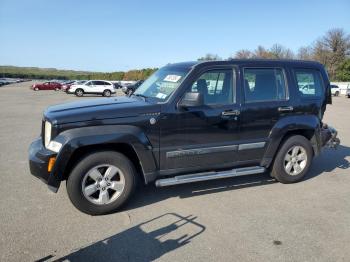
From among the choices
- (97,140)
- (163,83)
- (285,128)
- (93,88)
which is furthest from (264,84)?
(93,88)

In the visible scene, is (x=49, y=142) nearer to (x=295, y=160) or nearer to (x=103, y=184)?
(x=103, y=184)

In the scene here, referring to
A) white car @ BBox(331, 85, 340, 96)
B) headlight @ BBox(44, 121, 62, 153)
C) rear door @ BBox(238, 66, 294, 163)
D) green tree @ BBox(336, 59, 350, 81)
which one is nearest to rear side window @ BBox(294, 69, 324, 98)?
rear door @ BBox(238, 66, 294, 163)

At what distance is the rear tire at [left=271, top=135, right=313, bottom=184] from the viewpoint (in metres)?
5.55

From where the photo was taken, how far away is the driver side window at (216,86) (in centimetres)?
490

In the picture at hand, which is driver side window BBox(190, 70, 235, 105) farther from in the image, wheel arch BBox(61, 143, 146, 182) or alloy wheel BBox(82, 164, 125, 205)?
alloy wheel BBox(82, 164, 125, 205)

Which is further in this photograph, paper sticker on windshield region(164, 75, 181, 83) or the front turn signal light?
paper sticker on windshield region(164, 75, 181, 83)

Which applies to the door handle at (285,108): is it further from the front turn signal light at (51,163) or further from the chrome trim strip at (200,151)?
the front turn signal light at (51,163)

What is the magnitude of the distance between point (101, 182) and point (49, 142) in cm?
81

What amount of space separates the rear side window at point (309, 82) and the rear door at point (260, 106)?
0.33 m

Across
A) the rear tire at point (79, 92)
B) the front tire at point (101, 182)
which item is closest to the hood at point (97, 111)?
the front tire at point (101, 182)

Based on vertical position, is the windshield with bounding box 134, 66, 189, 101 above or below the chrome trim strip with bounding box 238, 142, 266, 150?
above

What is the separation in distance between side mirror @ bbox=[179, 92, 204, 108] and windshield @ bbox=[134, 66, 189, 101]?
28 cm

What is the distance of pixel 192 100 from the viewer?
4.50 metres

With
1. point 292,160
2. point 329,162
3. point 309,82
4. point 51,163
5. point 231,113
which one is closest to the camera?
point 51,163
